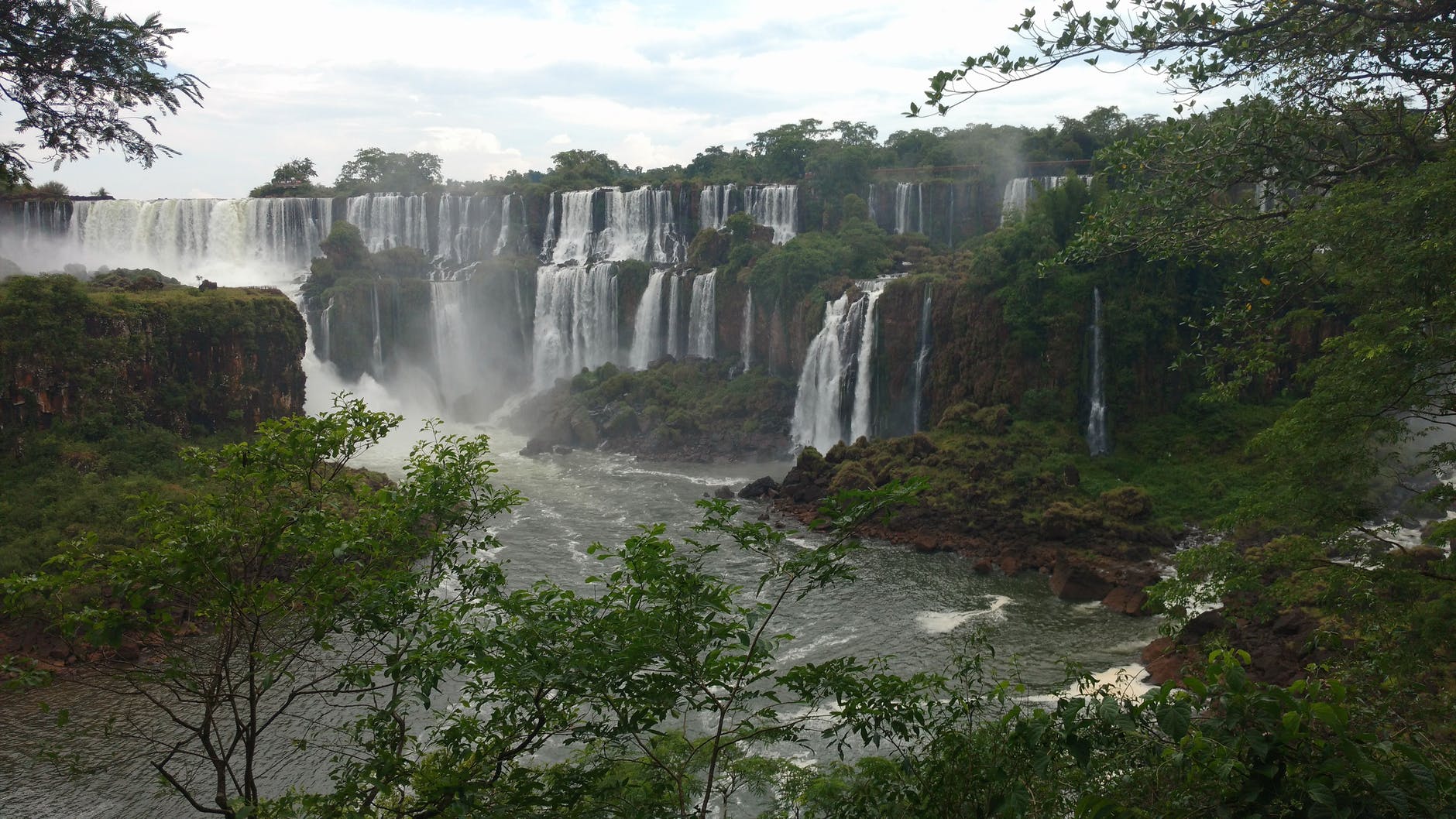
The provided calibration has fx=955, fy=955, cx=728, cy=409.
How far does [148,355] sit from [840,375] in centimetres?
2049

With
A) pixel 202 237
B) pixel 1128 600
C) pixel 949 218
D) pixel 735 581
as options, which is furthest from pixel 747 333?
pixel 202 237

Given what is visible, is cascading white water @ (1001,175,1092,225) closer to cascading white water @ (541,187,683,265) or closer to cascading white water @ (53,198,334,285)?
cascading white water @ (541,187,683,265)

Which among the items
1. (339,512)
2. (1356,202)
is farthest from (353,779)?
(1356,202)

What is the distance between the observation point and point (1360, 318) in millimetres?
10078

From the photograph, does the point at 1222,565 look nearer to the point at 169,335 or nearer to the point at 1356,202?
the point at 1356,202

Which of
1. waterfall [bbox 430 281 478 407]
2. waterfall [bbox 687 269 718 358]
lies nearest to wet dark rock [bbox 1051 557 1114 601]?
waterfall [bbox 687 269 718 358]

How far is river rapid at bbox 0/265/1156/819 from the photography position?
12.4m

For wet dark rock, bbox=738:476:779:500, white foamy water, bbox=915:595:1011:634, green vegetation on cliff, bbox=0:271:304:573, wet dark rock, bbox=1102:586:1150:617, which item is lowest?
white foamy water, bbox=915:595:1011:634

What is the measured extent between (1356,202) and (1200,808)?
25.6ft

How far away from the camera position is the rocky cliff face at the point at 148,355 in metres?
22.8

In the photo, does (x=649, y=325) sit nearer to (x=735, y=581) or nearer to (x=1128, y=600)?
(x=735, y=581)

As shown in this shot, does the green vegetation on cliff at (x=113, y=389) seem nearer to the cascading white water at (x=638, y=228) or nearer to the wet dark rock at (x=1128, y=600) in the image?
the wet dark rock at (x=1128, y=600)

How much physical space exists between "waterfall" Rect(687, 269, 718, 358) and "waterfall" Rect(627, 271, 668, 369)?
142 cm

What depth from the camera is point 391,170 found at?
2365 inches
